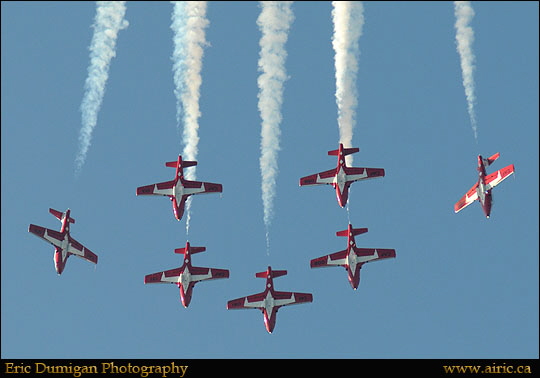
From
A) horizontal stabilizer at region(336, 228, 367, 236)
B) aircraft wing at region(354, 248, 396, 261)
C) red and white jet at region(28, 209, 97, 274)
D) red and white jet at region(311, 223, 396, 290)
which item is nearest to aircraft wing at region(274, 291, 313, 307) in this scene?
red and white jet at region(311, 223, 396, 290)

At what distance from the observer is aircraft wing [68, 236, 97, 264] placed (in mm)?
58656

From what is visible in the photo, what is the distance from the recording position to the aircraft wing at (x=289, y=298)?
56.5 meters

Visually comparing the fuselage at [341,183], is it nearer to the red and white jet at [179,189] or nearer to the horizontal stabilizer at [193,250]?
the red and white jet at [179,189]

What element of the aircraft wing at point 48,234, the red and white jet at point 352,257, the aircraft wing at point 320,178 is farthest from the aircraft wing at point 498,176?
the aircraft wing at point 48,234

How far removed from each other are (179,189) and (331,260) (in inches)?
355

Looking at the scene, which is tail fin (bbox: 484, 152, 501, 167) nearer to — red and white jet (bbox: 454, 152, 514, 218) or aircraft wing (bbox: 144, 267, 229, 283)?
red and white jet (bbox: 454, 152, 514, 218)

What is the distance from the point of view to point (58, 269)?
5750 centimetres

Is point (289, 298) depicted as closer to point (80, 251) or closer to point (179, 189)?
point (179, 189)

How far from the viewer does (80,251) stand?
195ft

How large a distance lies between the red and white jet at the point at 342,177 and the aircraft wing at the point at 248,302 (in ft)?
21.7

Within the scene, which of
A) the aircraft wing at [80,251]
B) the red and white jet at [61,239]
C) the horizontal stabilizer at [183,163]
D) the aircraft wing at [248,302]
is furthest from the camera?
the aircraft wing at [80,251]
